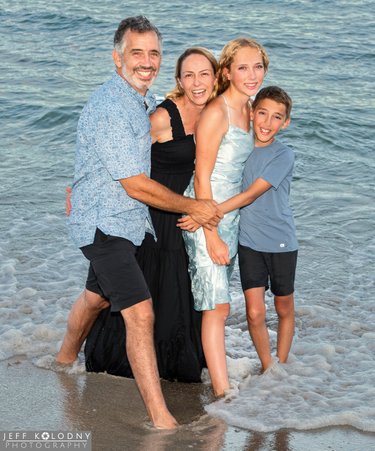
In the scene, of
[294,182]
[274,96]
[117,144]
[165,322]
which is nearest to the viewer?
[117,144]

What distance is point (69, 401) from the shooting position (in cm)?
462

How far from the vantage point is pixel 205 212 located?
4.47m

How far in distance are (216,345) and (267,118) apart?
1219 mm

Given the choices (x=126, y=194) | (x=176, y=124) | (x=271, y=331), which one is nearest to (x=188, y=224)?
(x=126, y=194)

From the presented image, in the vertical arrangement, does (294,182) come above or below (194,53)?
below

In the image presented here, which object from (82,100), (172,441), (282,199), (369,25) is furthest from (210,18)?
(172,441)

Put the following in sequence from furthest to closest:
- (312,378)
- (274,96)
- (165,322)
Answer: (312,378) → (165,322) → (274,96)

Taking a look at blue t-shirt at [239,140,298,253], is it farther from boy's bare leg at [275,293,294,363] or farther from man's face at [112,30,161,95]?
man's face at [112,30,161,95]

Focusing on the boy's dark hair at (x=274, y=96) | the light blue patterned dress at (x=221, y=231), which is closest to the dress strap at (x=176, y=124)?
the light blue patterned dress at (x=221, y=231)

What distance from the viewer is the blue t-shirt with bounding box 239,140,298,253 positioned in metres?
4.73

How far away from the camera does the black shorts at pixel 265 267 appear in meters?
4.83

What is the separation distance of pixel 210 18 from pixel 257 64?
12210mm

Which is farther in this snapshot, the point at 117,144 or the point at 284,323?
the point at 284,323

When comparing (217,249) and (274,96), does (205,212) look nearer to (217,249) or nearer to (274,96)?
(217,249)
